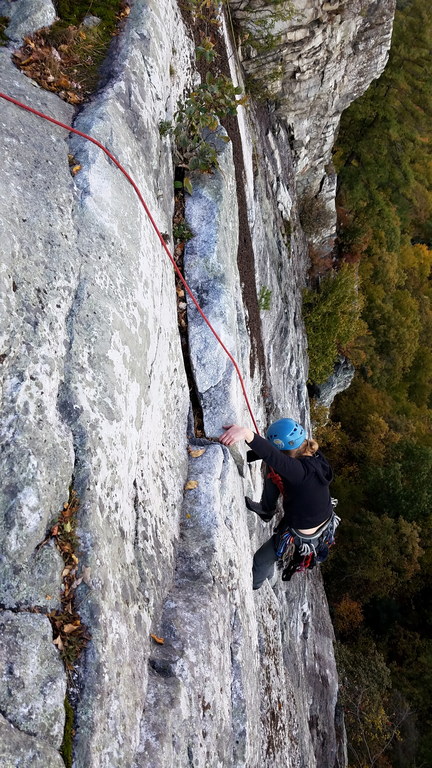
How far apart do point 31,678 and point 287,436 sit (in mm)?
3335

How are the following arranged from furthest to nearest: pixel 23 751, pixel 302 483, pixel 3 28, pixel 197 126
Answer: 1. pixel 197 126
2. pixel 302 483
3. pixel 3 28
4. pixel 23 751

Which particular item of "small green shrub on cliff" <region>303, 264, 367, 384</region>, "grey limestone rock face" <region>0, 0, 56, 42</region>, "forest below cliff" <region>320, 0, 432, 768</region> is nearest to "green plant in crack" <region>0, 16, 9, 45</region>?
"grey limestone rock face" <region>0, 0, 56, 42</region>

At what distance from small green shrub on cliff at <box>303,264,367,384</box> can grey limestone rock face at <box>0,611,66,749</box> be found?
45.6ft

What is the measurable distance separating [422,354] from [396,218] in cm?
820

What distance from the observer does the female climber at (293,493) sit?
5.22 meters

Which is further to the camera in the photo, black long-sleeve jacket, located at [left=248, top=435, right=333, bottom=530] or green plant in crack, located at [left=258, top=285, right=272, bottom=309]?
green plant in crack, located at [left=258, top=285, right=272, bottom=309]

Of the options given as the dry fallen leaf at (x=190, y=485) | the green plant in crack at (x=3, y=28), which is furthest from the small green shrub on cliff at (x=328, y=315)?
the green plant in crack at (x=3, y=28)

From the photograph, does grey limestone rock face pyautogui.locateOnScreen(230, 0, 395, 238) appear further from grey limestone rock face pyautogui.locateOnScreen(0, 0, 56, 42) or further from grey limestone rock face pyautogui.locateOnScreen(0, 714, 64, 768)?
grey limestone rock face pyautogui.locateOnScreen(0, 714, 64, 768)

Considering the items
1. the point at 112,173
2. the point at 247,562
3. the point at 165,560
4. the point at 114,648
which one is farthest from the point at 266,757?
the point at 112,173

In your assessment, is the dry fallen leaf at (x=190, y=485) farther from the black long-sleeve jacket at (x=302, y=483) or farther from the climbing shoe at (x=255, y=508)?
the climbing shoe at (x=255, y=508)

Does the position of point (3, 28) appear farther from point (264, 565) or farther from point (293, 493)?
point (264, 565)

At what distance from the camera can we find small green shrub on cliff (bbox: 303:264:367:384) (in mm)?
15930

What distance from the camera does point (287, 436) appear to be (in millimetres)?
5496

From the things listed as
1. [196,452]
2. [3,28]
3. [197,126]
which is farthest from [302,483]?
[3,28]
